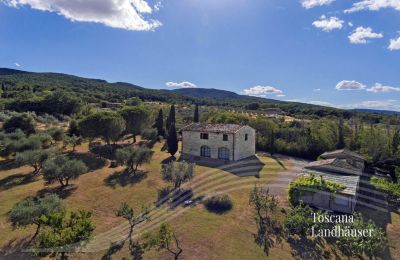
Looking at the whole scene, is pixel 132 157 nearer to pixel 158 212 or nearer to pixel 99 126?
pixel 158 212

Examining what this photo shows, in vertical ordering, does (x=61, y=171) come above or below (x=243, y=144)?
below

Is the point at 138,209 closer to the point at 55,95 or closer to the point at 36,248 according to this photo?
the point at 36,248

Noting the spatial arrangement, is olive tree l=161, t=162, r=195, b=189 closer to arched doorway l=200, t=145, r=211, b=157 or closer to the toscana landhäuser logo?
the toscana landhäuser logo

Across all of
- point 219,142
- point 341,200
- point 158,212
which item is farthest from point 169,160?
point 341,200

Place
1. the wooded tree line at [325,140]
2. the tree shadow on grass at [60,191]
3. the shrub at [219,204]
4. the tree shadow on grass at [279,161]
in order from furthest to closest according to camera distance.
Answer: the wooded tree line at [325,140] < the tree shadow on grass at [279,161] < the tree shadow on grass at [60,191] < the shrub at [219,204]

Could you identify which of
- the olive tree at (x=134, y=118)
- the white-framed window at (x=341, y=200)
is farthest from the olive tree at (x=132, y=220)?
the olive tree at (x=134, y=118)

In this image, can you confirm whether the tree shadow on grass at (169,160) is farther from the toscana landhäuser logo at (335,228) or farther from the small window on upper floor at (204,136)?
the toscana landhäuser logo at (335,228)

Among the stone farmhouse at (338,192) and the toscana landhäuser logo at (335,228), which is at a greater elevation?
the stone farmhouse at (338,192)
